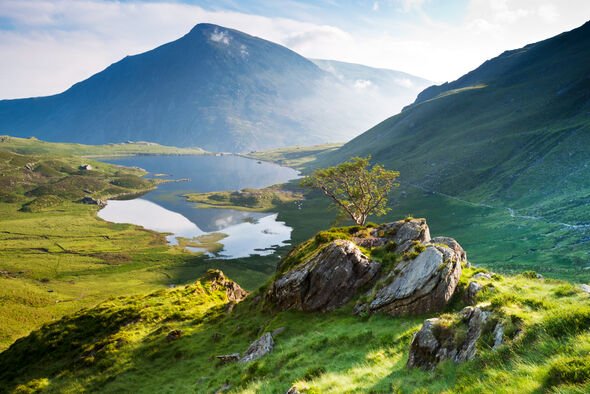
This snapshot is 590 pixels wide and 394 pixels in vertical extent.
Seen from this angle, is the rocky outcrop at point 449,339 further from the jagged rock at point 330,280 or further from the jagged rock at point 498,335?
the jagged rock at point 330,280

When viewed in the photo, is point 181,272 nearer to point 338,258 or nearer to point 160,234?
point 160,234

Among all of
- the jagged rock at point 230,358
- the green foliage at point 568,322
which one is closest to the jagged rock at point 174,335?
the jagged rock at point 230,358

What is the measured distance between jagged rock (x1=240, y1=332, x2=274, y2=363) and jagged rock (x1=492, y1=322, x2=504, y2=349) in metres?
20.0

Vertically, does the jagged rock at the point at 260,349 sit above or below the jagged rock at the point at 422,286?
below

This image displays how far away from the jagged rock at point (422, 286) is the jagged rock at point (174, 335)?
27734 millimetres

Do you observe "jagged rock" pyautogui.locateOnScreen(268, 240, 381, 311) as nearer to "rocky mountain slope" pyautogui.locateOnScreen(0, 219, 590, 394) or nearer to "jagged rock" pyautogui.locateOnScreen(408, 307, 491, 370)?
"rocky mountain slope" pyautogui.locateOnScreen(0, 219, 590, 394)

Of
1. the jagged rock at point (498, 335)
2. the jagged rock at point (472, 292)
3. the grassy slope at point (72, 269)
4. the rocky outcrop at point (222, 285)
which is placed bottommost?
the grassy slope at point (72, 269)

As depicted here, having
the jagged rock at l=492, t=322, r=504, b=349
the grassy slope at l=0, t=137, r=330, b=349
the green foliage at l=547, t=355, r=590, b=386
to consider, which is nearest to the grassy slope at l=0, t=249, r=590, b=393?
the green foliage at l=547, t=355, r=590, b=386

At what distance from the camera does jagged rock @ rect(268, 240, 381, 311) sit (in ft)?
122

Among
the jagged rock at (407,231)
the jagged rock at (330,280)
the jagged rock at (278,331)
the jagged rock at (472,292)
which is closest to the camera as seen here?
the jagged rock at (472,292)

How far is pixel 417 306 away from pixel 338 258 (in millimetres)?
12420

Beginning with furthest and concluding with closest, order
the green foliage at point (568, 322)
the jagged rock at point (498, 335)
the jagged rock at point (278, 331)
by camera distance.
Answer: the jagged rock at point (278, 331), the jagged rock at point (498, 335), the green foliage at point (568, 322)

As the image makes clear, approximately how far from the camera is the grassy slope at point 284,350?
1191cm

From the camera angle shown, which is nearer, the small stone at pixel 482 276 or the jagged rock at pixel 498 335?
the jagged rock at pixel 498 335
